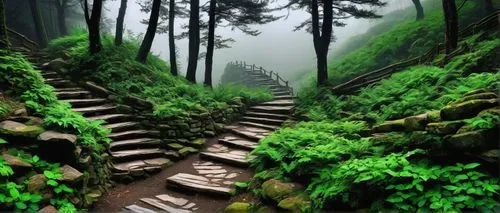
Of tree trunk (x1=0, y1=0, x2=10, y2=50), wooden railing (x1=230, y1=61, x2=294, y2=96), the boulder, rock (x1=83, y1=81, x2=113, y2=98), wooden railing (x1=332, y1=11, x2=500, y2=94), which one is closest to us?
the boulder

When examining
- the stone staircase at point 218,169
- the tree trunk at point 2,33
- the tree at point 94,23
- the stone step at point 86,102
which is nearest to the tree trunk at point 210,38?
the stone staircase at point 218,169

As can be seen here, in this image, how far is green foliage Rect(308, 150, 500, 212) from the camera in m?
3.59

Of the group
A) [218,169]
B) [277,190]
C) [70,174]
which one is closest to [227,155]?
[218,169]

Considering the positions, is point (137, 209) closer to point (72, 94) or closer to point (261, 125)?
point (72, 94)

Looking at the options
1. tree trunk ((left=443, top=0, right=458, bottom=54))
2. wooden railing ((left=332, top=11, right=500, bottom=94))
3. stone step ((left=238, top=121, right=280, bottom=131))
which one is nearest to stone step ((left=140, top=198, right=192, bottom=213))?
stone step ((left=238, top=121, right=280, bottom=131))

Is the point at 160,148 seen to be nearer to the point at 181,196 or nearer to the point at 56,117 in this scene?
the point at 181,196

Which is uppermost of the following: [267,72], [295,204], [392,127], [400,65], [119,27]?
[119,27]

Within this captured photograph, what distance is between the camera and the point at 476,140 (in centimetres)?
407

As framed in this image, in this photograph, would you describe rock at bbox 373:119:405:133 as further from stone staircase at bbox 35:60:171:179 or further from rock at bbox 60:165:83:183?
rock at bbox 60:165:83:183

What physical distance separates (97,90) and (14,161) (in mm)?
6430

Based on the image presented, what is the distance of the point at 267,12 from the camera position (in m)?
18.4

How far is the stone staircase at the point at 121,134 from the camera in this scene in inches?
311

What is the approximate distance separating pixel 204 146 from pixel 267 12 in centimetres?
1072

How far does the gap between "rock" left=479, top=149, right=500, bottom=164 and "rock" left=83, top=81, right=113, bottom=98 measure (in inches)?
408
